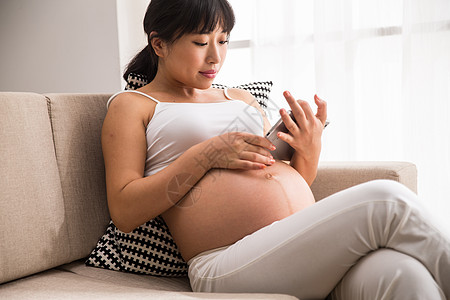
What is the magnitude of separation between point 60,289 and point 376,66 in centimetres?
169

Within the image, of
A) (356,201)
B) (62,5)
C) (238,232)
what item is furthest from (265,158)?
(62,5)

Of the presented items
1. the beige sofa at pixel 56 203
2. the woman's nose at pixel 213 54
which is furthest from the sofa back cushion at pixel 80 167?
the woman's nose at pixel 213 54

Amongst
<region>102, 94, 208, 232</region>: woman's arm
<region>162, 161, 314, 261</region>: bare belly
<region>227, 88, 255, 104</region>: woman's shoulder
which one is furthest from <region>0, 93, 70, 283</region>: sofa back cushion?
<region>227, 88, 255, 104</region>: woman's shoulder

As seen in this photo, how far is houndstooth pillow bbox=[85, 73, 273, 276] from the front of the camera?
1.20 meters

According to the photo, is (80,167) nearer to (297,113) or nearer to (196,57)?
(196,57)

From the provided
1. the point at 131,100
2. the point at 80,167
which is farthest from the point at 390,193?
the point at 80,167

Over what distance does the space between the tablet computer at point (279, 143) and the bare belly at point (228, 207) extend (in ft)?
0.30

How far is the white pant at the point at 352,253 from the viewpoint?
805 mm

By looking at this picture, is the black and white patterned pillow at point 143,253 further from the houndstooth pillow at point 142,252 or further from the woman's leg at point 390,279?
the woman's leg at point 390,279

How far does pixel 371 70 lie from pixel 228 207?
138cm

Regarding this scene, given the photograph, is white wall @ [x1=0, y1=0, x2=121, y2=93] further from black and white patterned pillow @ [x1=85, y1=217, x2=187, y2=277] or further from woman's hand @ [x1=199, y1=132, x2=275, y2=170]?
woman's hand @ [x1=199, y1=132, x2=275, y2=170]

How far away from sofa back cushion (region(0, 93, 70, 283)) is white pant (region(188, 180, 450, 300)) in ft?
1.45

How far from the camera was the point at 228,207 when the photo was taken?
1069mm

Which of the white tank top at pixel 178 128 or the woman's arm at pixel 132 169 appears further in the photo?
the white tank top at pixel 178 128
